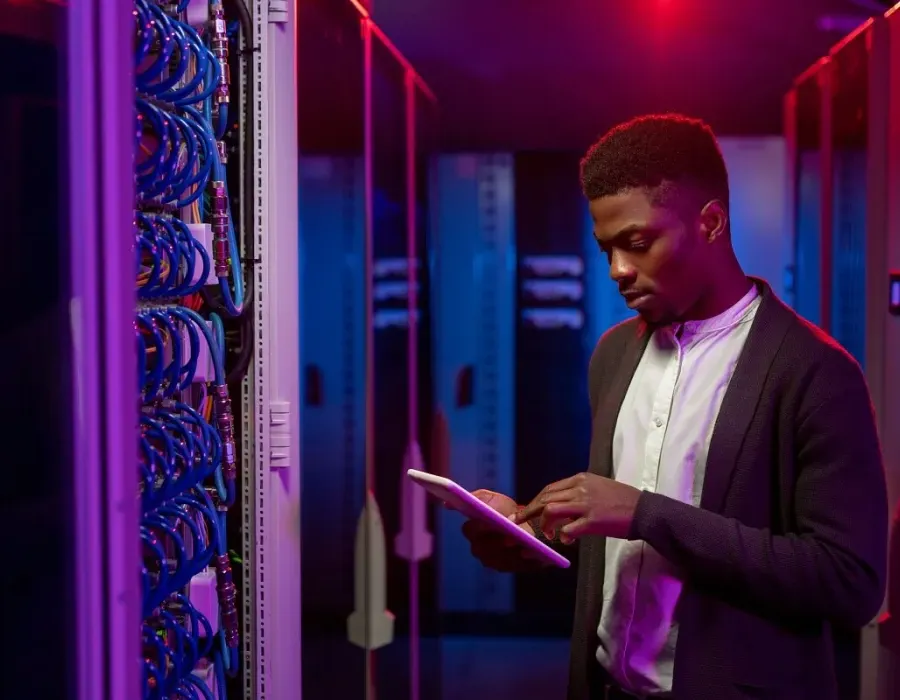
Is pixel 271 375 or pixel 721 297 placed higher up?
pixel 721 297

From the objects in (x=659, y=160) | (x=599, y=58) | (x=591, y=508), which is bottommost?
(x=591, y=508)

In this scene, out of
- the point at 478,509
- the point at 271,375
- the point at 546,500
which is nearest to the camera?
the point at 478,509

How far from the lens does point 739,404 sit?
5.28ft

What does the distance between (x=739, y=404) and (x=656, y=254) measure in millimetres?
318

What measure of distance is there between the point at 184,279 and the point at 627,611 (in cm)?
105

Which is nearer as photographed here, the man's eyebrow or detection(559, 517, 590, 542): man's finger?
detection(559, 517, 590, 542): man's finger

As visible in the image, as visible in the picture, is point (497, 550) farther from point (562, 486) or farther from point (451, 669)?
point (451, 669)

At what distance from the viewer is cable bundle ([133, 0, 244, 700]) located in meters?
1.71

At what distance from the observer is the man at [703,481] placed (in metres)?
1.51

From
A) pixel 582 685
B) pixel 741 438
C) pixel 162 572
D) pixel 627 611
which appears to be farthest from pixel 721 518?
pixel 162 572

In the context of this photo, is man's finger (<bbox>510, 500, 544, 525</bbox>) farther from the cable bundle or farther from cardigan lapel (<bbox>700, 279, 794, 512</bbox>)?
the cable bundle

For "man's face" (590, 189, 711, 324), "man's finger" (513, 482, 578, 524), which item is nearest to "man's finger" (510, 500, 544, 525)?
"man's finger" (513, 482, 578, 524)

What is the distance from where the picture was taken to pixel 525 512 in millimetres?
1634

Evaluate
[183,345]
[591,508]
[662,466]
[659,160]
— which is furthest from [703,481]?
[183,345]
